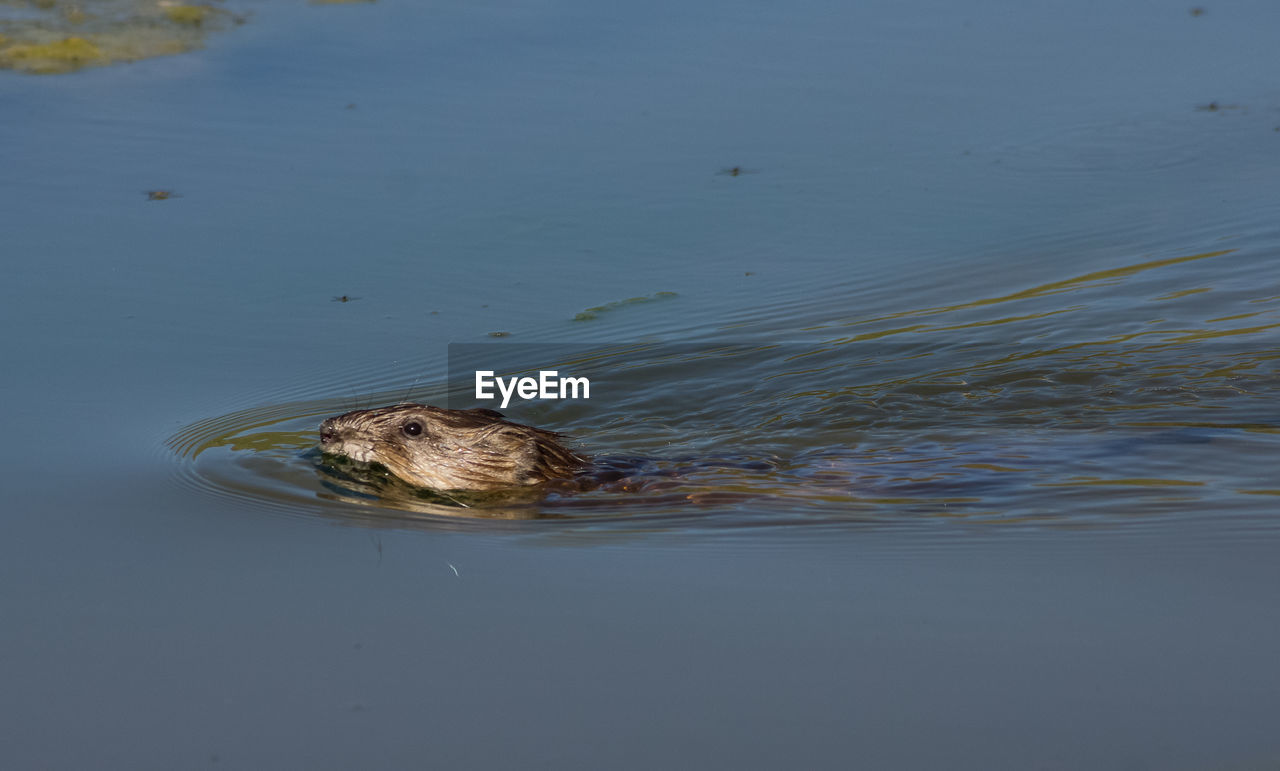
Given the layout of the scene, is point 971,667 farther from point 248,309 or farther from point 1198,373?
point 248,309

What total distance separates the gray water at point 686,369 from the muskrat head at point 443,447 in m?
0.36

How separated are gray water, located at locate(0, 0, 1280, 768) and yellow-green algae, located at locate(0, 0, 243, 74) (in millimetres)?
Result: 263

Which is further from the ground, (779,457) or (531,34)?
(531,34)

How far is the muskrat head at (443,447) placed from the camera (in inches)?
285

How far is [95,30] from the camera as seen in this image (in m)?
13.5

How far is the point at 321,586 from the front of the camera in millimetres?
5426

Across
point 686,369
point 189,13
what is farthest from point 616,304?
point 189,13

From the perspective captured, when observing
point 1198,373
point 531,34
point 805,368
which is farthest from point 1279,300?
point 531,34

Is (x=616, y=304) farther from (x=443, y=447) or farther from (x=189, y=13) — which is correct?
(x=189, y=13)

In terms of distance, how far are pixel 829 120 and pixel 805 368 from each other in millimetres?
3301

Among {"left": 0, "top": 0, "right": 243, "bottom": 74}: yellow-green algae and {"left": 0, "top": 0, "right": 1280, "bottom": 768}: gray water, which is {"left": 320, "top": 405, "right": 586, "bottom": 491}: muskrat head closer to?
{"left": 0, "top": 0, "right": 1280, "bottom": 768}: gray water

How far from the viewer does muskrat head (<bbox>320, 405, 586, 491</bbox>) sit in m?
7.23

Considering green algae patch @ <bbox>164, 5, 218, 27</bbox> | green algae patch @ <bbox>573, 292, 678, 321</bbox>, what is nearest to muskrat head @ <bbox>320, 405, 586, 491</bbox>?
green algae patch @ <bbox>573, 292, 678, 321</bbox>

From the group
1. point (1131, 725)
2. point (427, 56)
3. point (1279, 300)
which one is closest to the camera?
point (1131, 725)
